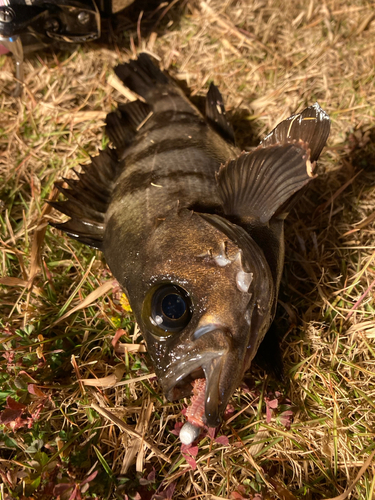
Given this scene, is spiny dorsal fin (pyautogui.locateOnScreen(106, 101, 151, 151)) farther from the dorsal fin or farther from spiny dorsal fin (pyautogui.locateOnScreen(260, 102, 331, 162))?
spiny dorsal fin (pyautogui.locateOnScreen(260, 102, 331, 162))

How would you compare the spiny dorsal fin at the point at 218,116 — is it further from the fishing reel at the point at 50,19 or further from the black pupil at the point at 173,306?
the black pupil at the point at 173,306

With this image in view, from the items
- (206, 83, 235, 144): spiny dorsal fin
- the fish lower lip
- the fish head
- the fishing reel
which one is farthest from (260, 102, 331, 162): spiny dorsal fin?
the fishing reel

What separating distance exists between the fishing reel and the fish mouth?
2591 millimetres

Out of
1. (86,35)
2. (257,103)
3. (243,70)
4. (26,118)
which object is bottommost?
(257,103)

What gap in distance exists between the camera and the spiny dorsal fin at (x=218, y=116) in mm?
2854

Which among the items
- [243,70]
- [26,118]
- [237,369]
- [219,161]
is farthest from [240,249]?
[26,118]

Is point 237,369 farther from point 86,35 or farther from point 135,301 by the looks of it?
point 86,35

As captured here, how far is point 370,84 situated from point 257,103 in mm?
978

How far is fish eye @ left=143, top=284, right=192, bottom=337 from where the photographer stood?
5.46 ft

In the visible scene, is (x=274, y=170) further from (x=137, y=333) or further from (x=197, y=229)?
(x=137, y=333)

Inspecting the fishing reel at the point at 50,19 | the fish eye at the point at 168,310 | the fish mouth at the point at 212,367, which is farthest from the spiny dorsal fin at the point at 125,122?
the fish mouth at the point at 212,367

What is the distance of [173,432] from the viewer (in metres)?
2.27

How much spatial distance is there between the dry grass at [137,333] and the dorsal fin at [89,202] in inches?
16.4

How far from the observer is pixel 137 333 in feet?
8.36
